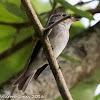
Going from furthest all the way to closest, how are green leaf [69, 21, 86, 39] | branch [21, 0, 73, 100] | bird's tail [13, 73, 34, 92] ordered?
green leaf [69, 21, 86, 39] < bird's tail [13, 73, 34, 92] < branch [21, 0, 73, 100]

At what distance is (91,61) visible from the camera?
1.81 meters

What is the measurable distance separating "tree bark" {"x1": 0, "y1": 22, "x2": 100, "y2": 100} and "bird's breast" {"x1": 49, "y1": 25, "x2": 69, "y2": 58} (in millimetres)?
236

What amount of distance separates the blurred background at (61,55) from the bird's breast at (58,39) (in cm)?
17

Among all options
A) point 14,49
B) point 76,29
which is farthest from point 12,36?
point 76,29

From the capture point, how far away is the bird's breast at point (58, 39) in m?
1.40

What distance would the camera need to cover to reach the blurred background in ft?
5.30

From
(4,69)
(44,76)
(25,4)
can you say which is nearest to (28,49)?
(4,69)

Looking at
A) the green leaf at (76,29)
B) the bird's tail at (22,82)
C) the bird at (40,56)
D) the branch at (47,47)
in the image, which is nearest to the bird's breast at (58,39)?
the bird at (40,56)

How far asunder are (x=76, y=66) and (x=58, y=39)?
0.35m

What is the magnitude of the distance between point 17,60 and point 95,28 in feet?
2.15

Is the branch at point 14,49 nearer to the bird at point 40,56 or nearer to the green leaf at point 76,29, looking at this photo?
the green leaf at point 76,29

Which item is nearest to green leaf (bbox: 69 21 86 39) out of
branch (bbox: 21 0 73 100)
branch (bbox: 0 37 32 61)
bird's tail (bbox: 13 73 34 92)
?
branch (bbox: 0 37 32 61)

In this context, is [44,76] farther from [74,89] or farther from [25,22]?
[25,22]

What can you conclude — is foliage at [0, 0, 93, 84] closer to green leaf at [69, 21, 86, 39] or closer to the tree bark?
green leaf at [69, 21, 86, 39]
